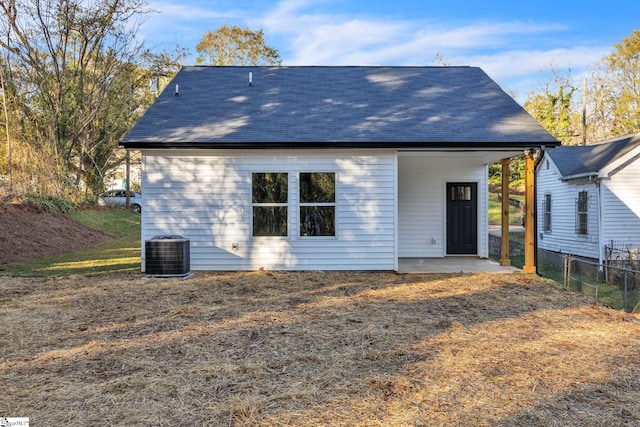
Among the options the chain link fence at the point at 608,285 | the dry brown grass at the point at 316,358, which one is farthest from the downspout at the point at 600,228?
the dry brown grass at the point at 316,358

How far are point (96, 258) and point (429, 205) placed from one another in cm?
901

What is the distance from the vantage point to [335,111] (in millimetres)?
10547

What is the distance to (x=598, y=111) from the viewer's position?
107 ft

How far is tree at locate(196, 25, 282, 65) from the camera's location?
33125 millimetres

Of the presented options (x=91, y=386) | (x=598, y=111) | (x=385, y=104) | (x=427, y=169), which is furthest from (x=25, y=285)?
(x=598, y=111)

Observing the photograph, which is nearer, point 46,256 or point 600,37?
point 46,256

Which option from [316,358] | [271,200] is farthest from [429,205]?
[316,358]

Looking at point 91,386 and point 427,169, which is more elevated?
point 427,169

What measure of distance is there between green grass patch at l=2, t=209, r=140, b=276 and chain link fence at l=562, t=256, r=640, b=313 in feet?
29.6

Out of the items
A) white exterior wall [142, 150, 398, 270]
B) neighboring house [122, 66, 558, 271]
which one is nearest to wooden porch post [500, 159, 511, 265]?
neighboring house [122, 66, 558, 271]

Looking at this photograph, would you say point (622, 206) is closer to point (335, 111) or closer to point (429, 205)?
point (429, 205)

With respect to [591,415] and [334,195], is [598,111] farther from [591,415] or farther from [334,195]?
[591,415]

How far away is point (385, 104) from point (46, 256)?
993cm

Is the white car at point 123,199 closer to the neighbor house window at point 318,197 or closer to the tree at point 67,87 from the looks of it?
the tree at point 67,87
